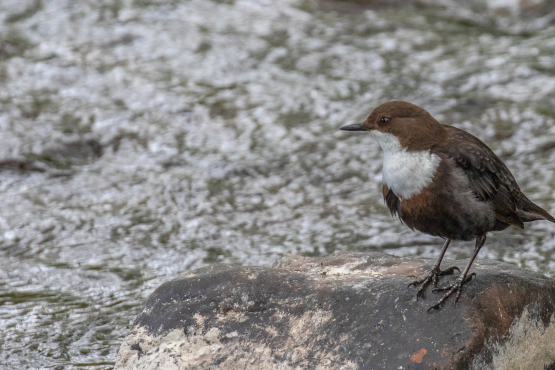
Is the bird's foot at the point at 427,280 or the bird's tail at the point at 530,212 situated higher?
the bird's tail at the point at 530,212

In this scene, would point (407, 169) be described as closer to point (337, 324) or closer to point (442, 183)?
point (442, 183)

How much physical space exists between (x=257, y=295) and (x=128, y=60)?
5282 millimetres

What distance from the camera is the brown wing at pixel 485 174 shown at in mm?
2848

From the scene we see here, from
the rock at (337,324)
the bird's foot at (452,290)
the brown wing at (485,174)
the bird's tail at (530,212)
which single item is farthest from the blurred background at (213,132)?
the bird's foot at (452,290)

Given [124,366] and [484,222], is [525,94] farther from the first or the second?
[124,366]

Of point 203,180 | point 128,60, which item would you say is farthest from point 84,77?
point 203,180

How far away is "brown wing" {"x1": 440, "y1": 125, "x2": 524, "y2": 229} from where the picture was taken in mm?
2848

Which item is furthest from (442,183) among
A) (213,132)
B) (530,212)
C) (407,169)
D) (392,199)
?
(213,132)

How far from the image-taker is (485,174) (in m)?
2.88

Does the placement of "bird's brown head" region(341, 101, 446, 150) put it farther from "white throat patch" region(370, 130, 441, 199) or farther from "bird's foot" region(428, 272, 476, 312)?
"bird's foot" region(428, 272, 476, 312)

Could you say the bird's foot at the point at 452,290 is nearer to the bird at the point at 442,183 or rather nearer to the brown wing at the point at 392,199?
the bird at the point at 442,183

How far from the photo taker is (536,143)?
5.95m

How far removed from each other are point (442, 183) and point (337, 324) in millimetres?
733

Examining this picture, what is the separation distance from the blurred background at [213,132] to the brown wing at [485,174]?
182cm
